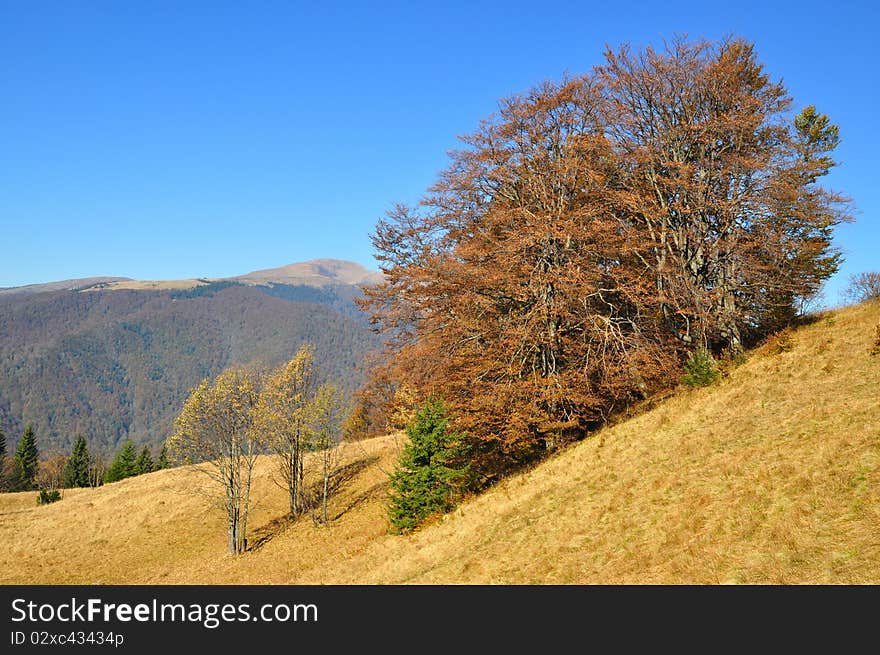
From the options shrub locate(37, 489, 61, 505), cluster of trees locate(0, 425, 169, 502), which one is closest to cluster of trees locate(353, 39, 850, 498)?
shrub locate(37, 489, 61, 505)

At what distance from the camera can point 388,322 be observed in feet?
87.3

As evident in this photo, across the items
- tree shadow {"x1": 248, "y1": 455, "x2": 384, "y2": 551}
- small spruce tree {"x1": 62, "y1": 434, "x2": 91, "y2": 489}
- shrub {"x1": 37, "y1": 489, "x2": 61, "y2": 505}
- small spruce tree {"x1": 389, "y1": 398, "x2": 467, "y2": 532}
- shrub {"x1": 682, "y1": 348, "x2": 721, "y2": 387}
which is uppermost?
shrub {"x1": 682, "y1": 348, "x2": 721, "y2": 387}

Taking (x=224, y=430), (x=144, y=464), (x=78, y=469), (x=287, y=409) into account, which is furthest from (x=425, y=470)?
(x=78, y=469)

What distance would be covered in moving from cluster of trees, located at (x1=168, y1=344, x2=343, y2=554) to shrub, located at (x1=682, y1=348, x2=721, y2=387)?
54.0ft

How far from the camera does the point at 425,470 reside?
20266 mm

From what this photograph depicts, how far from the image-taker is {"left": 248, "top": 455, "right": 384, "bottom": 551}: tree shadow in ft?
93.6

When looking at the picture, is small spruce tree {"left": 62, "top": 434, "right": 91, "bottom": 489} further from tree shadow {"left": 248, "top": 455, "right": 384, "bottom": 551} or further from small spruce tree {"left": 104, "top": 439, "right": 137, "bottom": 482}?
tree shadow {"left": 248, "top": 455, "right": 384, "bottom": 551}

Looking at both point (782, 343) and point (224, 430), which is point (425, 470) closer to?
point (224, 430)

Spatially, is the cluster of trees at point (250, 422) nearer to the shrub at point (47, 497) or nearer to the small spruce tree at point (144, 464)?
the shrub at point (47, 497)

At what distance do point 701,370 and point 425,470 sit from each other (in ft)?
34.5

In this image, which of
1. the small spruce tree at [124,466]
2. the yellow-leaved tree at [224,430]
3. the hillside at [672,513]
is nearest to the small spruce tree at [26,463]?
the small spruce tree at [124,466]

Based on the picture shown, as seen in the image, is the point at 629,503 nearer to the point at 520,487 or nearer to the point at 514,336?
the point at 520,487

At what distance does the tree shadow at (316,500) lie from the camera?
2852 centimetres
